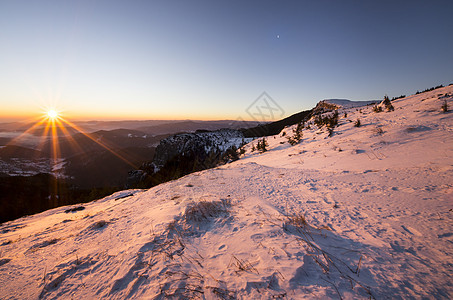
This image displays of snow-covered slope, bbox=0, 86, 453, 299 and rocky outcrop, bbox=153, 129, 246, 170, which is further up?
snow-covered slope, bbox=0, 86, 453, 299

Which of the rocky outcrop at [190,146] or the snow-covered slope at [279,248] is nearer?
the snow-covered slope at [279,248]

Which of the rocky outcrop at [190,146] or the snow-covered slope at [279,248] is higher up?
the snow-covered slope at [279,248]

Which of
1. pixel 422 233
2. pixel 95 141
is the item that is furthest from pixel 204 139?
pixel 95 141

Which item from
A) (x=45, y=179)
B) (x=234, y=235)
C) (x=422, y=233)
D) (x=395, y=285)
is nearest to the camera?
(x=395, y=285)

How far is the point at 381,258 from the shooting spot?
6.23 ft

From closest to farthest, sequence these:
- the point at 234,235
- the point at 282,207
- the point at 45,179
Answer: the point at 234,235 → the point at 282,207 → the point at 45,179

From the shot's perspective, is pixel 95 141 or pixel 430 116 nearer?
pixel 430 116

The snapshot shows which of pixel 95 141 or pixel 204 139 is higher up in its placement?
pixel 204 139

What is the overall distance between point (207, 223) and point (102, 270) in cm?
168

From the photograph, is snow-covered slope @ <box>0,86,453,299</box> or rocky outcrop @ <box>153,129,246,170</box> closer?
snow-covered slope @ <box>0,86,453,299</box>

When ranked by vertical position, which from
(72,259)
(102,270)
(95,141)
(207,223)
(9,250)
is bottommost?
(95,141)

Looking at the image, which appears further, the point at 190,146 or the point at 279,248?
the point at 190,146

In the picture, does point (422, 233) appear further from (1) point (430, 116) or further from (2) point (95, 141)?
(2) point (95, 141)

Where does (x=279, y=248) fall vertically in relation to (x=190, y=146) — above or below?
above
